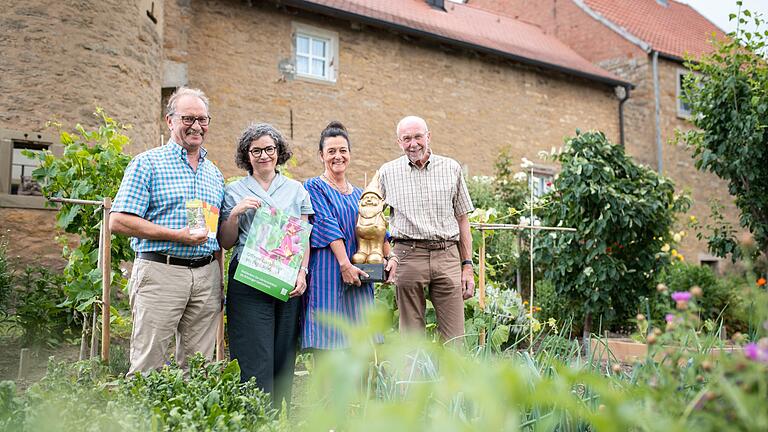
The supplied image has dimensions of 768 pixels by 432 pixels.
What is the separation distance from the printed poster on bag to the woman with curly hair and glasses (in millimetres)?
70

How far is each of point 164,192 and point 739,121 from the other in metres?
7.01

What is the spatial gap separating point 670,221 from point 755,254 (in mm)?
1165

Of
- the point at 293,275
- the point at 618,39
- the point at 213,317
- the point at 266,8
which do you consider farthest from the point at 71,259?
the point at 618,39

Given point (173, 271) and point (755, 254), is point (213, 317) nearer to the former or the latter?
point (173, 271)

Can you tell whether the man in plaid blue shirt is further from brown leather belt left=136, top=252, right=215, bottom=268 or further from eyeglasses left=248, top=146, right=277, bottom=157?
eyeglasses left=248, top=146, right=277, bottom=157

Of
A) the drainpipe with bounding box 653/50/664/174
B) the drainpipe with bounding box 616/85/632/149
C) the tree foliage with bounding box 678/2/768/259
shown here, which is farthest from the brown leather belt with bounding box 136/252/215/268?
the drainpipe with bounding box 653/50/664/174

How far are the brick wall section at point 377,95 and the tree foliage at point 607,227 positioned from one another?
4.96 m

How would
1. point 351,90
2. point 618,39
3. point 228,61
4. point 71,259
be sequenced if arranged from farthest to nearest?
point 618,39
point 351,90
point 228,61
point 71,259

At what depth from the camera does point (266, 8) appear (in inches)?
409

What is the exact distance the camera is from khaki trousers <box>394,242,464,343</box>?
3678 mm

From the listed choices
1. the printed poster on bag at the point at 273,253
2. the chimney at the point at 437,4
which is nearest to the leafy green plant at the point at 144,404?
the printed poster on bag at the point at 273,253

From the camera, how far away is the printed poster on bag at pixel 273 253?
3.01m

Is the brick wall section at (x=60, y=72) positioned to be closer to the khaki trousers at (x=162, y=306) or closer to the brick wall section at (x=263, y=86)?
the brick wall section at (x=263, y=86)

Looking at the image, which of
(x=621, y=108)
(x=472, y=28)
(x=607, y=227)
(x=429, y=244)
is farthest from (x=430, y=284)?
(x=621, y=108)
